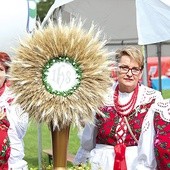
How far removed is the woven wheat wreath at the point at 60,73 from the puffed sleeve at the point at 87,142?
1.16 meters

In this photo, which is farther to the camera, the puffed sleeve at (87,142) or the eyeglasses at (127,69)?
the puffed sleeve at (87,142)

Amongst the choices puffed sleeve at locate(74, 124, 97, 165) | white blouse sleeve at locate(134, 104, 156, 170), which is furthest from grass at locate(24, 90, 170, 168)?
white blouse sleeve at locate(134, 104, 156, 170)

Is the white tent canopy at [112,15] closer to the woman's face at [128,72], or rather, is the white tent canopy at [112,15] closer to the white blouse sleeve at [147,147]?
the woman's face at [128,72]

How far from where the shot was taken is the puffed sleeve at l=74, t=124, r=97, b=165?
8.71 ft

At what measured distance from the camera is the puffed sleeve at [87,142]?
2.66 meters

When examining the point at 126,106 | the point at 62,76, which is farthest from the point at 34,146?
the point at 62,76

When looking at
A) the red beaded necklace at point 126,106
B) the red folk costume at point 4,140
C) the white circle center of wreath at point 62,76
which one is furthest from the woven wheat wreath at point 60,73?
the red beaded necklace at point 126,106

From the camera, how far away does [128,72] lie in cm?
246

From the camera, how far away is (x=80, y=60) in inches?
56.8

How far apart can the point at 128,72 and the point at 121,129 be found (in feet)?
1.03

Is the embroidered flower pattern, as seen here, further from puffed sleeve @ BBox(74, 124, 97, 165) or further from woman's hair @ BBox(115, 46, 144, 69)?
puffed sleeve @ BBox(74, 124, 97, 165)

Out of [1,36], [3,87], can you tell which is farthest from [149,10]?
[3,87]

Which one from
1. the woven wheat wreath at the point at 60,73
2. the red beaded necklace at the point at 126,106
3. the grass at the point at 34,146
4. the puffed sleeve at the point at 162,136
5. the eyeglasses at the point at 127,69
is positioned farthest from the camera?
the grass at the point at 34,146

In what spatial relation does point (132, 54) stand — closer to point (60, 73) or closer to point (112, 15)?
point (60, 73)
